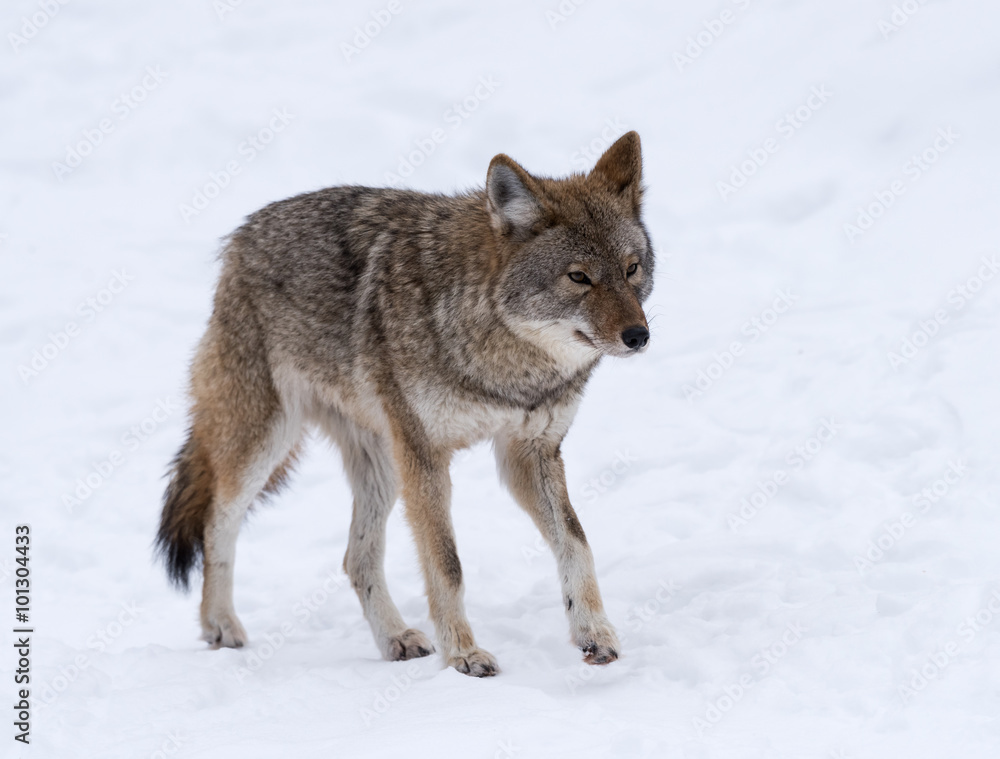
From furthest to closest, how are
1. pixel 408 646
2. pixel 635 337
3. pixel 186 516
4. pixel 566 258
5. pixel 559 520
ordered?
pixel 186 516
pixel 408 646
pixel 559 520
pixel 566 258
pixel 635 337

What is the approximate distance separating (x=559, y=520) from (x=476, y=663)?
0.79 metres

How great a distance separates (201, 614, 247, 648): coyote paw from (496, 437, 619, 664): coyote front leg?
5.61ft

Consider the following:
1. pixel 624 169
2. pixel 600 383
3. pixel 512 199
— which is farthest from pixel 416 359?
pixel 600 383

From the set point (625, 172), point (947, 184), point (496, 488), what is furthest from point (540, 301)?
point (947, 184)

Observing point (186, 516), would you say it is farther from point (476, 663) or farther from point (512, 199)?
point (512, 199)

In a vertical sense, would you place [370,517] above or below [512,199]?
below

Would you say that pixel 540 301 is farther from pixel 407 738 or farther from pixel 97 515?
pixel 97 515

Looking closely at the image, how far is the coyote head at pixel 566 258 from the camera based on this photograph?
439 cm

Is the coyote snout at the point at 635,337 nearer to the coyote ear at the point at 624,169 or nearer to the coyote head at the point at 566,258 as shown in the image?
the coyote head at the point at 566,258

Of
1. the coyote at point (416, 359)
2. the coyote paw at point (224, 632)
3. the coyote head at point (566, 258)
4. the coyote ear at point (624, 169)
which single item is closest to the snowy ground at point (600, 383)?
the coyote paw at point (224, 632)

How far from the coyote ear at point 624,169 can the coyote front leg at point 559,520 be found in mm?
1223

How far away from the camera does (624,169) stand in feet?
16.0

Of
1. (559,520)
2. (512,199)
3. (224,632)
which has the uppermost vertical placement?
(512,199)

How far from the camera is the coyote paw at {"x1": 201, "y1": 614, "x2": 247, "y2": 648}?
5.59 m
